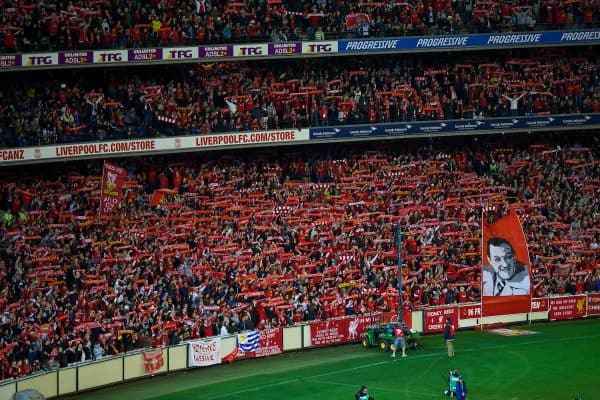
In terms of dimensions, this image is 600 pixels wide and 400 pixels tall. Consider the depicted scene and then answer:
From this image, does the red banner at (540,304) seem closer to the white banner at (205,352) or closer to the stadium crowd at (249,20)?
the stadium crowd at (249,20)

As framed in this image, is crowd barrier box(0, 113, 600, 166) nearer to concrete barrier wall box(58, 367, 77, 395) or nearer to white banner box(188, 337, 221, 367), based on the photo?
white banner box(188, 337, 221, 367)

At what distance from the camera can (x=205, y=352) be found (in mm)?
42812

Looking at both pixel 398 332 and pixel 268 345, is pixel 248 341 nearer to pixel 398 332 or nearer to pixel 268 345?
pixel 268 345

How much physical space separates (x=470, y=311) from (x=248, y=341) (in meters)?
9.81

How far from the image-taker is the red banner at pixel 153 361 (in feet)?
135

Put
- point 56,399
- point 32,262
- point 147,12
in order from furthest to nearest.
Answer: point 147,12 < point 32,262 < point 56,399

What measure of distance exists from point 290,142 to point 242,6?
6434 millimetres

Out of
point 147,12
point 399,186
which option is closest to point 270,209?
point 399,186

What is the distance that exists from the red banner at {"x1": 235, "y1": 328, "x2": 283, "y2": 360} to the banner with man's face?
8.89 m

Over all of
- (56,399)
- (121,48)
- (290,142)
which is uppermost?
(121,48)

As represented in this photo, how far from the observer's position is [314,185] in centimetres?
5156

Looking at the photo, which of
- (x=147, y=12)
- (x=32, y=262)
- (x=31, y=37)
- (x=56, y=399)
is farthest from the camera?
(x=147, y=12)

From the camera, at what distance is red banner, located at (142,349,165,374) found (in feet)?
135

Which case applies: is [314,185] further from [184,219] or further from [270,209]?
[184,219]
